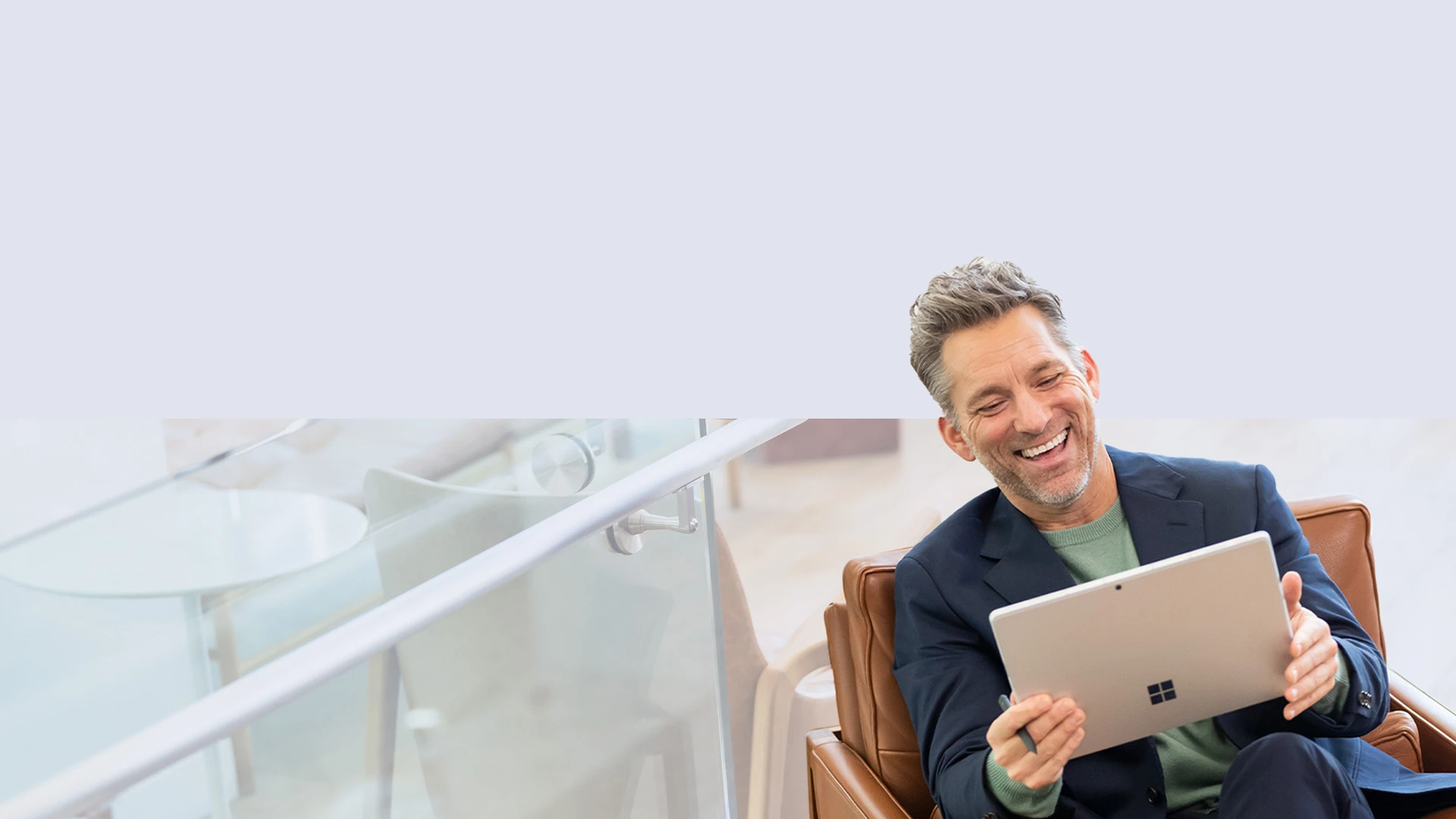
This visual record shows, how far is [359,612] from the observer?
60.3 inches

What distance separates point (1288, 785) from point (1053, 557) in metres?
0.38

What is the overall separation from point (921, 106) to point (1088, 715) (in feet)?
7.66

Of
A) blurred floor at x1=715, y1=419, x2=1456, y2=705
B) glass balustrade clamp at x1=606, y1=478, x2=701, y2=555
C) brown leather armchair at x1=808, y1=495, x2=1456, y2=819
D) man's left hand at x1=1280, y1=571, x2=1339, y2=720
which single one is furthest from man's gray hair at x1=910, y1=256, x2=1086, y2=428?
blurred floor at x1=715, y1=419, x2=1456, y2=705

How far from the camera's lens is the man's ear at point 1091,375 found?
64.1 inches

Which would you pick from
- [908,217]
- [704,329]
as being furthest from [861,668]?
[704,329]

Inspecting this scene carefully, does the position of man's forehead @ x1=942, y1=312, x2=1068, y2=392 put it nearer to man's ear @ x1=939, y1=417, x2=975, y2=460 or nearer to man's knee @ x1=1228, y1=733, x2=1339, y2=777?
man's ear @ x1=939, y1=417, x2=975, y2=460

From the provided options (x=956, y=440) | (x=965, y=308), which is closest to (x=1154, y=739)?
(x=956, y=440)

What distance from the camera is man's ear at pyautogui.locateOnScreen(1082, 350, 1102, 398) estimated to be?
5.34 ft

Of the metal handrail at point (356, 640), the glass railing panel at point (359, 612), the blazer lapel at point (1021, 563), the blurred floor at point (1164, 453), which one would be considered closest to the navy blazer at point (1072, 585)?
the blazer lapel at point (1021, 563)

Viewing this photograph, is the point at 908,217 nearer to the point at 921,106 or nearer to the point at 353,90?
the point at 921,106

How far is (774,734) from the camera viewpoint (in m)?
2.22

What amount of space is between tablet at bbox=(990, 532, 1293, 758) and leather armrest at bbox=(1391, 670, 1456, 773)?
0.40 m

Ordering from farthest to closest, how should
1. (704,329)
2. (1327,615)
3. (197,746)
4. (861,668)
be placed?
1. (704,329)
2. (861,668)
3. (1327,615)
4. (197,746)

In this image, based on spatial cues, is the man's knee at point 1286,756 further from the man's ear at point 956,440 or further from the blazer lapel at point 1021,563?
the man's ear at point 956,440
